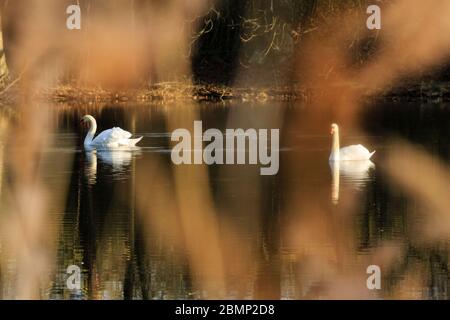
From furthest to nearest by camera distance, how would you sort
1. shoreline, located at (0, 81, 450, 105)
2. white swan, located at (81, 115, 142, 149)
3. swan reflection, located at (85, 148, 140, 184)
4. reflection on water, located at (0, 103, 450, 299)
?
shoreline, located at (0, 81, 450, 105)
white swan, located at (81, 115, 142, 149)
swan reflection, located at (85, 148, 140, 184)
reflection on water, located at (0, 103, 450, 299)

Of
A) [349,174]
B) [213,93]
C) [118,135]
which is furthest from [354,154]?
[213,93]

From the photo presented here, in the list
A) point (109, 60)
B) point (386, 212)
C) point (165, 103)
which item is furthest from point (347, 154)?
point (109, 60)

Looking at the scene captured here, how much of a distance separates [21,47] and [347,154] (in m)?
23.0

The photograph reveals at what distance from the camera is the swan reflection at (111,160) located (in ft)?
62.9

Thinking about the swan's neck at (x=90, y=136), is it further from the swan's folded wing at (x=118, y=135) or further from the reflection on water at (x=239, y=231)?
the reflection on water at (x=239, y=231)

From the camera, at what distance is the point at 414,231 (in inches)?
540

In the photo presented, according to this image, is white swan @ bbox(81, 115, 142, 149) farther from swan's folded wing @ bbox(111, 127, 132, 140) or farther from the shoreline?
the shoreline

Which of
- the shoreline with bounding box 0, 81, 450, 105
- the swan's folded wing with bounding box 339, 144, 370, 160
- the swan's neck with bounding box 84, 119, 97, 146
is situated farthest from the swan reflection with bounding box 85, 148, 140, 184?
the shoreline with bounding box 0, 81, 450, 105

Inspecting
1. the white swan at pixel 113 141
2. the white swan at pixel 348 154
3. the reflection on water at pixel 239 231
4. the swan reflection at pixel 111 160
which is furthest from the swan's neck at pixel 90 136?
the white swan at pixel 348 154

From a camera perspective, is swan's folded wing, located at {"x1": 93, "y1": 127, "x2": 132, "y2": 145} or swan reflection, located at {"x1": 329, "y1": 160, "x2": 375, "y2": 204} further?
swan's folded wing, located at {"x1": 93, "y1": 127, "x2": 132, "y2": 145}

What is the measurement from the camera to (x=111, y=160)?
2166 cm

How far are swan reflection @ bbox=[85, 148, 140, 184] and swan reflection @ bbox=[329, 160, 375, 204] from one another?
320cm

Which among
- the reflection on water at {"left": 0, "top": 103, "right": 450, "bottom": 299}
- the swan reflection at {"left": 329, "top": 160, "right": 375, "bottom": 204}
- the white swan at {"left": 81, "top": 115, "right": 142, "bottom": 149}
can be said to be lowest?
the reflection on water at {"left": 0, "top": 103, "right": 450, "bottom": 299}

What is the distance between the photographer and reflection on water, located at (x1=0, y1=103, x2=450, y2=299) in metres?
11.1
